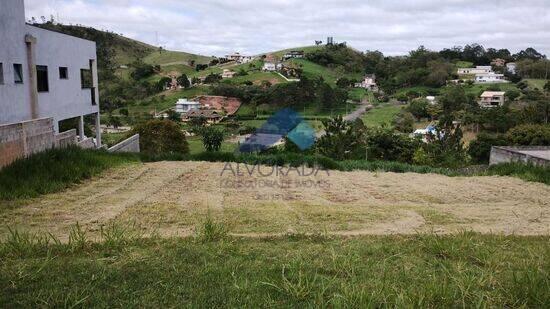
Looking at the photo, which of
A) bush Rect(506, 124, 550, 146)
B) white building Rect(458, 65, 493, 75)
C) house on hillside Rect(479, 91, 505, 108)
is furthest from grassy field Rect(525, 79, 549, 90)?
bush Rect(506, 124, 550, 146)

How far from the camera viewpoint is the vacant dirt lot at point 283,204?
573 centimetres

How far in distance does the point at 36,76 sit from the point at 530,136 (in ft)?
98.9

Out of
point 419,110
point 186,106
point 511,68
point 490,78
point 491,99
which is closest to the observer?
point 419,110

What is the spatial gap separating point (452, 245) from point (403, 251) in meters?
0.50

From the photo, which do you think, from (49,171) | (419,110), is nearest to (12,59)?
(49,171)

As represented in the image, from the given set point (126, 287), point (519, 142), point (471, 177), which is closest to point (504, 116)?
point (519, 142)

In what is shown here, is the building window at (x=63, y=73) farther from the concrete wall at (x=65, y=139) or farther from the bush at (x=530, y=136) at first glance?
the bush at (x=530, y=136)

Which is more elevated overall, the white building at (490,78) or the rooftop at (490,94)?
the white building at (490,78)

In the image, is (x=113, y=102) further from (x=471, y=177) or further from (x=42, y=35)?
Answer: (x=471, y=177)

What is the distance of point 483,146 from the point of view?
30531 mm

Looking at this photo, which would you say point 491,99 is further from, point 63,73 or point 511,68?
point 63,73

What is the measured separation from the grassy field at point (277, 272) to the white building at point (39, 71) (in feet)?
25.1

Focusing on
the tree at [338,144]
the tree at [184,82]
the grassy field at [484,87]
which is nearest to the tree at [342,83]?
the grassy field at [484,87]

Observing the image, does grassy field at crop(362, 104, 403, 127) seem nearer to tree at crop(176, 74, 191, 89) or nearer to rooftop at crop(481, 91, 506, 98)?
rooftop at crop(481, 91, 506, 98)
